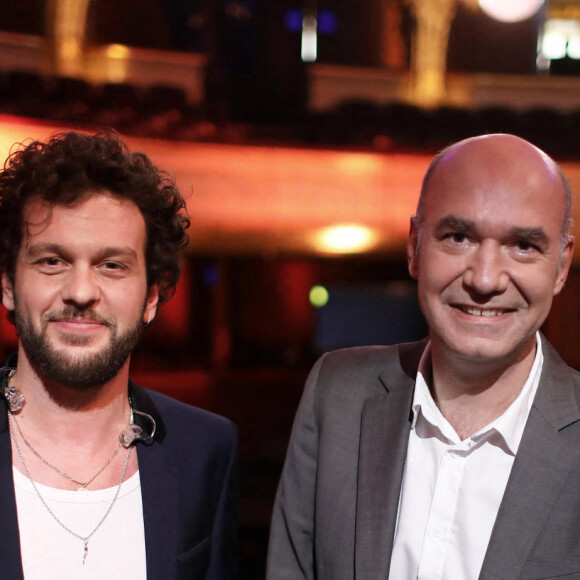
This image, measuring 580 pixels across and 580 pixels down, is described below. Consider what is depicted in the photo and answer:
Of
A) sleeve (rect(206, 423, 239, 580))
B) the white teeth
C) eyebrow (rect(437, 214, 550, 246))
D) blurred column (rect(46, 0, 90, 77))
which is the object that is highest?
blurred column (rect(46, 0, 90, 77))

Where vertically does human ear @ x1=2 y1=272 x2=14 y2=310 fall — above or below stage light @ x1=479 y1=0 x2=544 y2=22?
below

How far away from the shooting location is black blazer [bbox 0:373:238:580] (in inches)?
60.8

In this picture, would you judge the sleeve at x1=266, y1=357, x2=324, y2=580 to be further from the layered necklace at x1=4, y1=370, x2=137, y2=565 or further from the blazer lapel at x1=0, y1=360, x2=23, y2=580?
the blazer lapel at x1=0, y1=360, x2=23, y2=580

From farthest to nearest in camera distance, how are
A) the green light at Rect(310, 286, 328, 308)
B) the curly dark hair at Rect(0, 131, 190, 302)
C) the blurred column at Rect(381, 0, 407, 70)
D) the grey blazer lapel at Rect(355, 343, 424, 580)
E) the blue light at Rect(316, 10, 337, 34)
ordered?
the blurred column at Rect(381, 0, 407, 70), the blue light at Rect(316, 10, 337, 34), the green light at Rect(310, 286, 328, 308), the curly dark hair at Rect(0, 131, 190, 302), the grey blazer lapel at Rect(355, 343, 424, 580)

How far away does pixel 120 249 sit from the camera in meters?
1.58

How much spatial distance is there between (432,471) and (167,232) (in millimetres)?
867

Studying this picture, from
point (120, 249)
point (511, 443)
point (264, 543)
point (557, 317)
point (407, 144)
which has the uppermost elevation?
point (407, 144)

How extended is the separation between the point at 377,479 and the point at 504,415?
0.28m

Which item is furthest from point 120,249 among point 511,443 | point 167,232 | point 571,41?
point 571,41

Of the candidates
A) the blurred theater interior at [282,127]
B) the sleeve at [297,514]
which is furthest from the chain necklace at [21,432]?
the blurred theater interior at [282,127]

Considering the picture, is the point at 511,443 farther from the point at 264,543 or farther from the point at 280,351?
the point at 280,351

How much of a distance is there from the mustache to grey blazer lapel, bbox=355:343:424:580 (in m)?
0.60

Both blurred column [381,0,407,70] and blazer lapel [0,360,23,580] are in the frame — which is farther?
blurred column [381,0,407,70]

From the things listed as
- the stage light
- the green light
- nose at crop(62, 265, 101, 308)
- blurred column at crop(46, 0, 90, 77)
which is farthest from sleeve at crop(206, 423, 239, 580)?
the stage light
